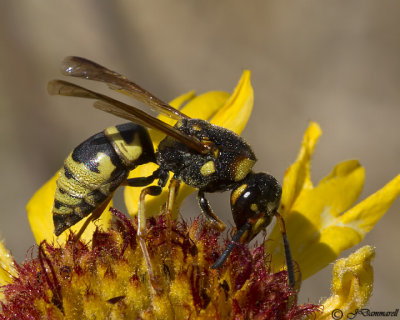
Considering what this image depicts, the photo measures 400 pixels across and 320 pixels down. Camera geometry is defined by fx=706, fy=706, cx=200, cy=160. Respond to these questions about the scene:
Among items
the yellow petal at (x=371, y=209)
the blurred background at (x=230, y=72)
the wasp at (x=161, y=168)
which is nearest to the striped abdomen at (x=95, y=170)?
the wasp at (x=161, y=168)

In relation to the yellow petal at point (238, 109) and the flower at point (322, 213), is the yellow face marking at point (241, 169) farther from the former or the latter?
the yellow petal at point (238, 109)

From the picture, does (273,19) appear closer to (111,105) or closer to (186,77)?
(186,77)

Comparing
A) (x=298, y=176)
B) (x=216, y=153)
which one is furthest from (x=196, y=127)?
(x=298, y=176)

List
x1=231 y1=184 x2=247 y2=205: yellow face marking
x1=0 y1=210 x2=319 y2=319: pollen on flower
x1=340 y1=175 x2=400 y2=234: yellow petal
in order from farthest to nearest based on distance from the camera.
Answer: x1=340 y1=175 x2=400 y2=234: yellow petal < x1=231 y1=184 x2=247 y2=205: yellow face marking < x1=0 y1=210 x2=319 y2=319: pollen on flower

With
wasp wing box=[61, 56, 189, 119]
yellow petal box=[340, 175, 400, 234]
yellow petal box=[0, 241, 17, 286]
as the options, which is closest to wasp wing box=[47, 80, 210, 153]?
wasp wing box=[61, 56, 189, 119]

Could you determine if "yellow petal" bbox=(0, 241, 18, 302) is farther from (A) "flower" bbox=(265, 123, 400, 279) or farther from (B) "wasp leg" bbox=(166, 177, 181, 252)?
(A) "flower" bbox=(265, 123, 400, 279)

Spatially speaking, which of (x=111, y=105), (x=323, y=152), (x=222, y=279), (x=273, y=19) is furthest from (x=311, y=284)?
(x=111, y=105)
